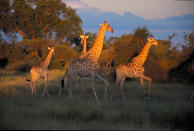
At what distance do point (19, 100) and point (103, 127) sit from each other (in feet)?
11.5

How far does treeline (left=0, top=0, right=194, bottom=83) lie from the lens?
46.3 ft

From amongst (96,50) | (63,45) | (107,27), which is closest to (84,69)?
(96,50)

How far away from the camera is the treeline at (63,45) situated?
14102mm

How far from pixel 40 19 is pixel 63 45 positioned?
41.9 ft

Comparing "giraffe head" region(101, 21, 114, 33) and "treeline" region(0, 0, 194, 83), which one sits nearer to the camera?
"giraffe head" region(101, 21, 114, 33)

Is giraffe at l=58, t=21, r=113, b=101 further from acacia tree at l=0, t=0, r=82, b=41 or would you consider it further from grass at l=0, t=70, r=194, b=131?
acacia tree at l=0, t=0, r=82, b=41

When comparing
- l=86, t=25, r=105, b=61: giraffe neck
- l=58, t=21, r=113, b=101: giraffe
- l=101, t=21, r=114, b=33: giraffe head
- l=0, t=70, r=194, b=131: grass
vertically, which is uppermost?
l=101, t=21, r=114, b=33: giraffe head

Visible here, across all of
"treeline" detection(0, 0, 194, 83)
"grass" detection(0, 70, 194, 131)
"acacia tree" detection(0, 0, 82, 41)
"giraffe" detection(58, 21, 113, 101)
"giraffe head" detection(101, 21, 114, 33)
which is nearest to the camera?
"grass" detection(0, 70, 194, 131)

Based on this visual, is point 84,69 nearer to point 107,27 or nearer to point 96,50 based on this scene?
point 96,50

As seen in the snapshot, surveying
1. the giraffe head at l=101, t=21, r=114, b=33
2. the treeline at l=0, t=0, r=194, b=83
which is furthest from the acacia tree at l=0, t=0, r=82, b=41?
the giraffe head at l=101, t=21, r=114, b=33

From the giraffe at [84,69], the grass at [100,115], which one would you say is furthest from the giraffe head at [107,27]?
the grass at [100,115]

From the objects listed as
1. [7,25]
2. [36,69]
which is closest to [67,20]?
[7,25]

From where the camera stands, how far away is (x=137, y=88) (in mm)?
12727

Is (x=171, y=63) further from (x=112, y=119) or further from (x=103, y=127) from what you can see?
(x=103, y=127)
